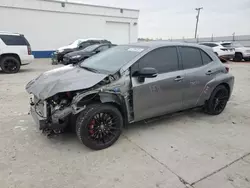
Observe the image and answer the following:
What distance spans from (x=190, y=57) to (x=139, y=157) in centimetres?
222

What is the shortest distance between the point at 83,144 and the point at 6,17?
681 inches

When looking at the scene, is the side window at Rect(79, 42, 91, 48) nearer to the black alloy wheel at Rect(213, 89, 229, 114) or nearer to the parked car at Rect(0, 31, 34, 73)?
the parked car at Rect(0, 31, 34, 73)

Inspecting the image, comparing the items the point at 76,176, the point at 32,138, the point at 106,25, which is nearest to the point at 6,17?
the point at 106,25

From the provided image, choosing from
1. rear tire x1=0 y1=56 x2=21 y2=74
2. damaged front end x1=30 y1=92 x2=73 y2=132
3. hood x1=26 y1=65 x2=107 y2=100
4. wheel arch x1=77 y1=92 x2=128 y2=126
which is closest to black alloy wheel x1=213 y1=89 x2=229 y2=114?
wheel arch x1=77 y1=92 x2=128 y2=126

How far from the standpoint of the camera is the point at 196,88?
13.2 feet

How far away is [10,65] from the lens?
966cm

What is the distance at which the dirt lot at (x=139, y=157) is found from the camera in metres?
2.44

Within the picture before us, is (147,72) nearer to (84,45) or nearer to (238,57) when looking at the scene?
(84,45)

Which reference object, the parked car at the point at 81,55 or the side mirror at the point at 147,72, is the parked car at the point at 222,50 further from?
the side mirror at the point at 147,72

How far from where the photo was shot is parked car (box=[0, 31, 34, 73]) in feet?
30.7

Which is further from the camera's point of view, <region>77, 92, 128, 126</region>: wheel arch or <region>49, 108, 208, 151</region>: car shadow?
<region>49, 108, 208, 151</region>: car shadow

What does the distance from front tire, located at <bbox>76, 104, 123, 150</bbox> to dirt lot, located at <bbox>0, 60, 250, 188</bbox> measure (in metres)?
0.14

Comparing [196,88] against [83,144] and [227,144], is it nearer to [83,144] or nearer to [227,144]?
[227,144]

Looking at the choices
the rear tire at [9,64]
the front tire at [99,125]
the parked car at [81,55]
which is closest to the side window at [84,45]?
the parked car at [81,55]
